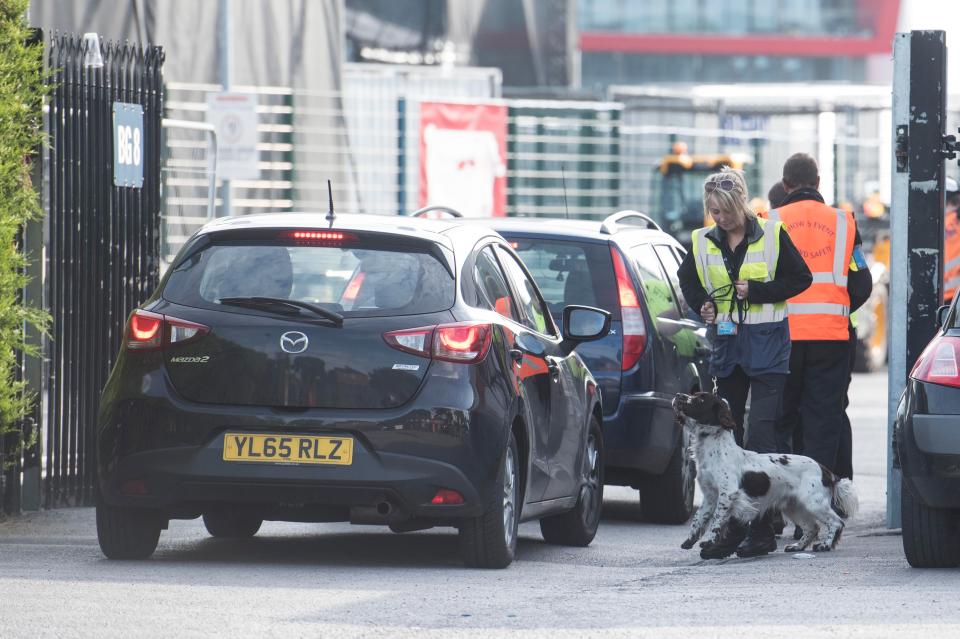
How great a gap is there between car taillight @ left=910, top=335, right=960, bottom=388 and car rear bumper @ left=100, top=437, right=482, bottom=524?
1.93m

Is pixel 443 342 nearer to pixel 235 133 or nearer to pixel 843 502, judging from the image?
pixel 843 502

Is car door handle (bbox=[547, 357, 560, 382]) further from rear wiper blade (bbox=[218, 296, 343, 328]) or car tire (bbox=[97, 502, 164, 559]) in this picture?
car tire (bbox=[97, 502, 164, 559])

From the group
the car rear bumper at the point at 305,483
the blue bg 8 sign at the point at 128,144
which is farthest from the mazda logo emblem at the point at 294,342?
the blue bg 8 sign at the point at 128,144

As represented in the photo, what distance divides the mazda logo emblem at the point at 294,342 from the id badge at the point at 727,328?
251 cm

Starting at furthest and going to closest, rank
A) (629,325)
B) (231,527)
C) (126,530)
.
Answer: (629,325)
(231,527)
(126,530)

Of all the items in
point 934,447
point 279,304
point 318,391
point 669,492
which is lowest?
point 669,492

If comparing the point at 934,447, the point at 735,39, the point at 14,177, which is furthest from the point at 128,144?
the point at 735,39

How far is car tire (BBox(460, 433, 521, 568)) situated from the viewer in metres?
8.56

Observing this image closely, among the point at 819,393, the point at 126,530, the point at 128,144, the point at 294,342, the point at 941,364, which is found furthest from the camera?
the point at 128,144

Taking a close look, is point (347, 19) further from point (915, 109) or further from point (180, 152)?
point (915, 109)

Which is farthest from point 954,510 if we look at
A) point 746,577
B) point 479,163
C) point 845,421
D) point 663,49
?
point 663,49

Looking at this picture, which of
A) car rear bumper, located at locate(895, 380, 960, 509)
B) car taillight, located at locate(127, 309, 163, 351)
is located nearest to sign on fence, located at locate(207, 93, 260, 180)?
car taillight, located at locate(127, 309, 163, 351)

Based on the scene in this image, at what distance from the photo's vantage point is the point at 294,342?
843 centimetres

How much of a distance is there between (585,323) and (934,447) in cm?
182
